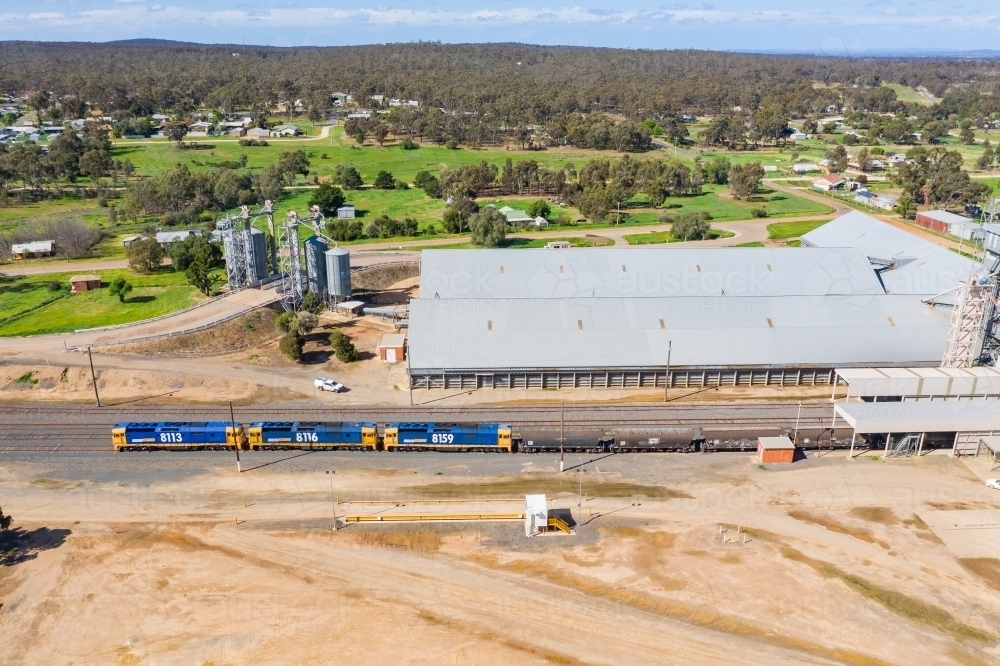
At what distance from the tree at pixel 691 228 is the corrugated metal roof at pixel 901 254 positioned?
720 inches

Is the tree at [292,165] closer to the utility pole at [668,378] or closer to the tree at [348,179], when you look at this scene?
the tree at [348,179]

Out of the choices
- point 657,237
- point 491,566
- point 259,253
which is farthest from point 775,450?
point 657,237

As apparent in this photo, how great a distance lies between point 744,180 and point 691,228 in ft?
119

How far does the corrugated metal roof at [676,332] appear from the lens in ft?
220

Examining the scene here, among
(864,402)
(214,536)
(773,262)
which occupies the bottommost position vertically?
(214,536)

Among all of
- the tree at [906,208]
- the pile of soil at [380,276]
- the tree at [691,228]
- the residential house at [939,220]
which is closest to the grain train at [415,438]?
the pile of soil at [380,276]

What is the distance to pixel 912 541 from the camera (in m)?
46.9

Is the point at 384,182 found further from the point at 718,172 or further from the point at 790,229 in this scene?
the point at 790,229

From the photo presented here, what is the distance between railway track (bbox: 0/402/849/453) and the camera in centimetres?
6028

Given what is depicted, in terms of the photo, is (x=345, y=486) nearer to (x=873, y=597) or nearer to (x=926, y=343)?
(x=873, y=597)

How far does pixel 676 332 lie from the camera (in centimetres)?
6900

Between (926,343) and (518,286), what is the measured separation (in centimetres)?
4022

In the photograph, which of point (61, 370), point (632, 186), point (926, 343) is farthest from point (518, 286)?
point (632, 186)

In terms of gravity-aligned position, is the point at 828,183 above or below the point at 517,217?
above
